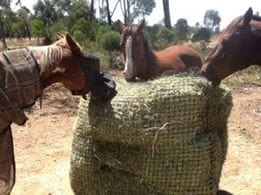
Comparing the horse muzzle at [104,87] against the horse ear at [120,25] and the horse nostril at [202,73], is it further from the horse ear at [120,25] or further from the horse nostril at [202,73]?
the horse ear at [120,25]

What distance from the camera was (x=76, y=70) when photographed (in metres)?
3.51

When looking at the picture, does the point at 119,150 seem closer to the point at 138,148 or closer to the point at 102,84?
the point at 138,148

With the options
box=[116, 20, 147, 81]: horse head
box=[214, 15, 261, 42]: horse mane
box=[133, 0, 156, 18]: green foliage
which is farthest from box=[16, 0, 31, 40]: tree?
box=[133, 0, 156, 18]: green foliage

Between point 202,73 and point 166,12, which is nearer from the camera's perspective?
point 202,73

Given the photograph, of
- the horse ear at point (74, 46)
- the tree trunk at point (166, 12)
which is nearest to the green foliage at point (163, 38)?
the tree trunk at point (166, 12)

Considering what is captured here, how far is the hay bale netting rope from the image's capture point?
3.72 meters

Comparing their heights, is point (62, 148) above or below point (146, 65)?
below

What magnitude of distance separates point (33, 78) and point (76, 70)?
17.6 inches

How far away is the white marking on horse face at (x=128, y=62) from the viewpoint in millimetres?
6289

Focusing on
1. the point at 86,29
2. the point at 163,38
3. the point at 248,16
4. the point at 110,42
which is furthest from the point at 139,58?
the point at 163,38

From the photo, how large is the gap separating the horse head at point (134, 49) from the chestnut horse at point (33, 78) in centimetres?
260

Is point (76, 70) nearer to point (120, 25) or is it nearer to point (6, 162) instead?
point (6, 162)

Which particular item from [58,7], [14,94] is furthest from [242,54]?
[58,7]

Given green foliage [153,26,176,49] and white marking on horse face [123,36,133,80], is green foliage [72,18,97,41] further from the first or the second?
white marking on horse face [123,36,133,80]
